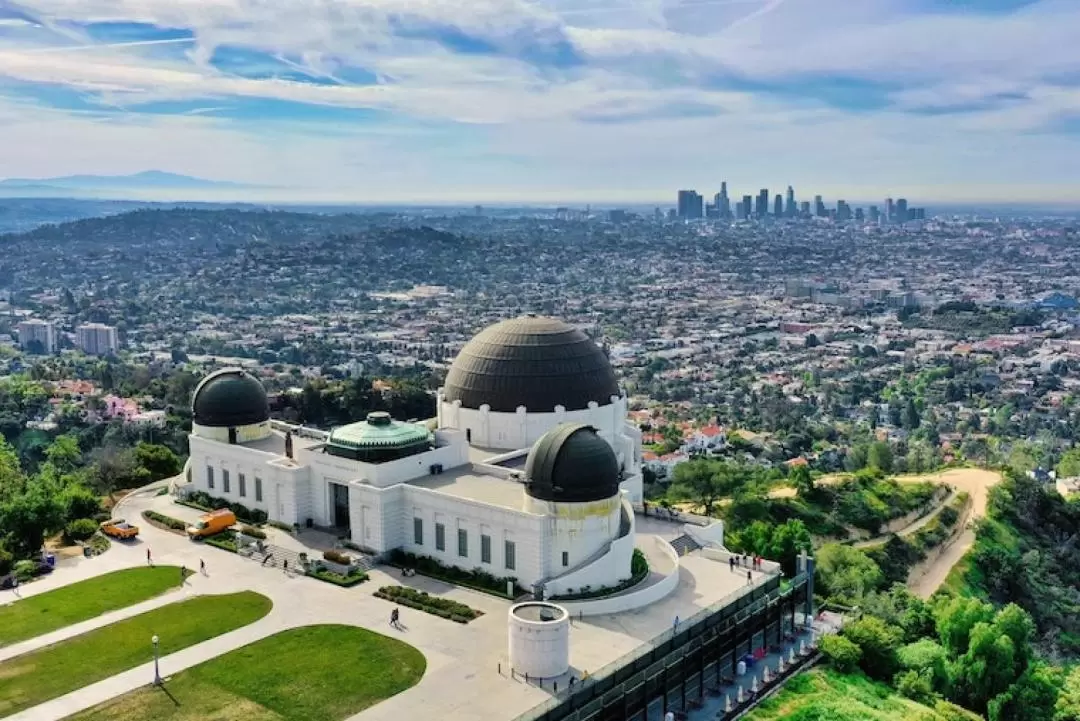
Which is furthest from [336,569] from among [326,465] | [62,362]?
[62,362]

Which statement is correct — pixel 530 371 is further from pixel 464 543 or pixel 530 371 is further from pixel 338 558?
pixel 338 558

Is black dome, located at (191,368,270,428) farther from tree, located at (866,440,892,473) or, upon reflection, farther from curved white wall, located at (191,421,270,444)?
tree, located at (866,440,892,473)

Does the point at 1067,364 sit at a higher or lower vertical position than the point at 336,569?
lower

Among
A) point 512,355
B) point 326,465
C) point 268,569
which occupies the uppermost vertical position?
point 512,355

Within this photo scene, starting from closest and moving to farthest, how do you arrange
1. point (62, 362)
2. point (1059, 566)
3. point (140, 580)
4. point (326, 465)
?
1. point (140, 580)
2. point (326, 465)
3. point (1059, 566)
4. point (62, 362)

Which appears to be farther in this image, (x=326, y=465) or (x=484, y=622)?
(x=326, y=465)

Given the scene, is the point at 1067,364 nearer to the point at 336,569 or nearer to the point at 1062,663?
the point at 1062,663

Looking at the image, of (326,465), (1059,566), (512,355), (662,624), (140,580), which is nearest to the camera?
(662,624)
